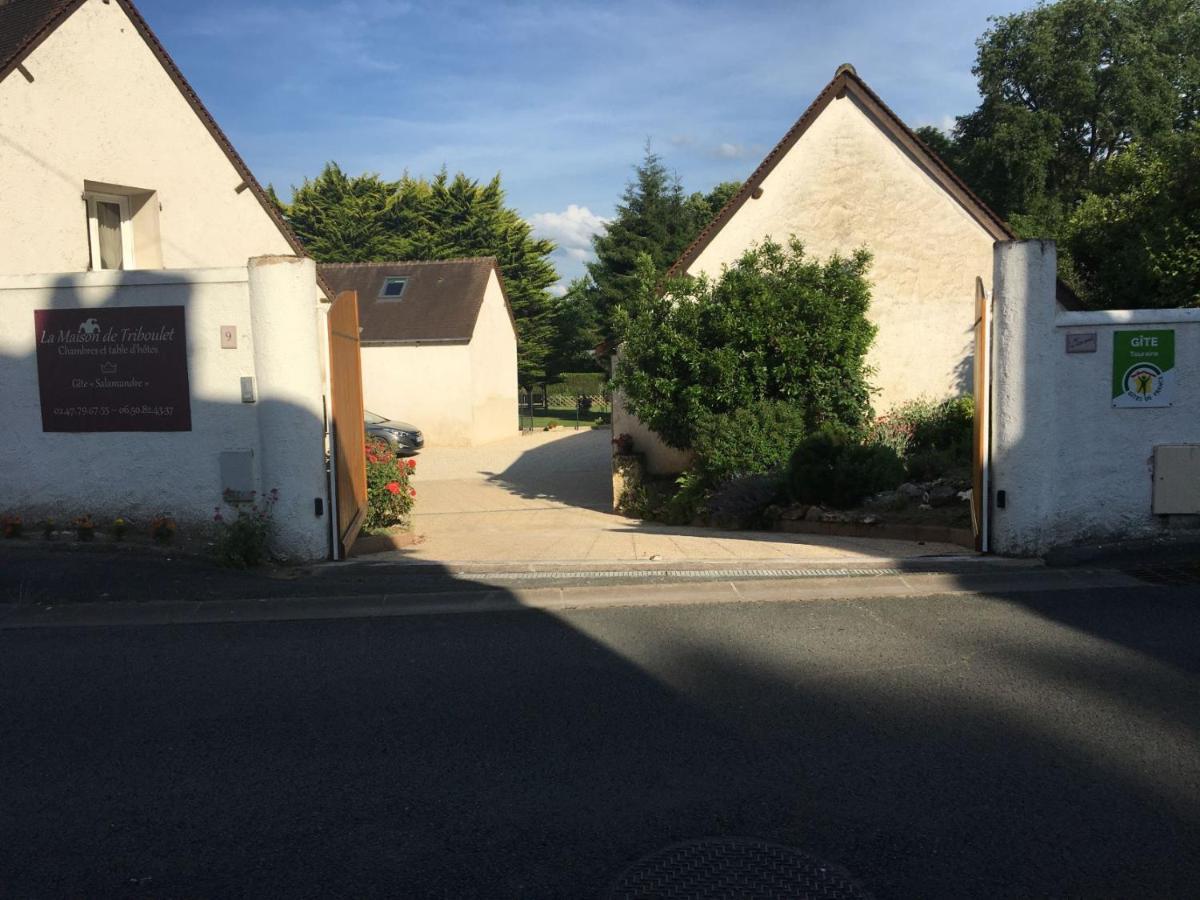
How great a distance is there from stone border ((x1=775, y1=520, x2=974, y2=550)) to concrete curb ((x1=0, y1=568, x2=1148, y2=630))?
1.27 metres

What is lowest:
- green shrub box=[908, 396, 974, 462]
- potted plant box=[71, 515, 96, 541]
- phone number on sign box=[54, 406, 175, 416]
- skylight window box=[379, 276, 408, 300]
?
potted plant box=[71, 515, 96, 541]

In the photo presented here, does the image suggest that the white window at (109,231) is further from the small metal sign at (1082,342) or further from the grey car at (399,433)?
the small metal sign at (1082,342)

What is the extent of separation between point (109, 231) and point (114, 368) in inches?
282

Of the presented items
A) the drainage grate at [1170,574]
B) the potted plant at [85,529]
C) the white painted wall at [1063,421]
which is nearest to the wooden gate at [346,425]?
the potted plant at [85,529]

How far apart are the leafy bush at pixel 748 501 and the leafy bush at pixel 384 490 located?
389cm

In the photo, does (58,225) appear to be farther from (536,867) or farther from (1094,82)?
(1094,82)

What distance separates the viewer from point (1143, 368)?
7.86 meters

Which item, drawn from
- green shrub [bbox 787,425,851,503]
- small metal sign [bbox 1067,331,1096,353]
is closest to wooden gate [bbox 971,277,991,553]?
small metal sign [bbox 1067,331,1096,353]

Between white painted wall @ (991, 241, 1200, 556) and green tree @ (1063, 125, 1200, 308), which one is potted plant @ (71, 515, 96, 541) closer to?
white painted wall @ (991, 241, 1200, 556)

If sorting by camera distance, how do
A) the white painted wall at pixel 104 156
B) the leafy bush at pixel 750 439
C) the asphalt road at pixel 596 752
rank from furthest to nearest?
the leafy bush at pixel 750 439 → the white painted wall at pixel 104 156 → the asphalt road at pixel 596 752

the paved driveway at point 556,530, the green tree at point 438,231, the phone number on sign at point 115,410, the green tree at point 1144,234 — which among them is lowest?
the paved driveway at point 556,530

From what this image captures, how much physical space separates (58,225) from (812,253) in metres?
11.6

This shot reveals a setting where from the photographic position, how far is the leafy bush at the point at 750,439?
1274cm

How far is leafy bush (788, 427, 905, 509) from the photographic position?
11.0 meters
